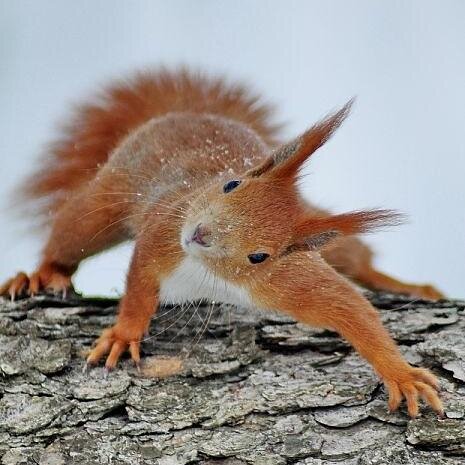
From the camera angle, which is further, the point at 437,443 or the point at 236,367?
the point at 236,367

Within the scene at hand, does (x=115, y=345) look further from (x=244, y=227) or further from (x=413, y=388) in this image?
(x=413, y=388)

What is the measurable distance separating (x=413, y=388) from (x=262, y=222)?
0.49 m

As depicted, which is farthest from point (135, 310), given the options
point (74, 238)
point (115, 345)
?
point (74, 238)

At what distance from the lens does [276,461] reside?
1613mm

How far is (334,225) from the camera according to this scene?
5.82ft

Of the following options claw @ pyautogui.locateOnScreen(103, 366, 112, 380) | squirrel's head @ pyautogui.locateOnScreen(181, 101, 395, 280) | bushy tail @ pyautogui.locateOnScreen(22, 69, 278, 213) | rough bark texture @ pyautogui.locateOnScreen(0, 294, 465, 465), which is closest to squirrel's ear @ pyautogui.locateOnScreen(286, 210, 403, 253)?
squirrel's head @ pyautogui.locateOnScreen(181, 101, 395, 280)

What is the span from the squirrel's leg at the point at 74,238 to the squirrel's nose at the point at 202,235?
1.80 feet

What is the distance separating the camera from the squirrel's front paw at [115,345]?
1895 millimetres

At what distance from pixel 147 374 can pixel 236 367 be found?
21 cm

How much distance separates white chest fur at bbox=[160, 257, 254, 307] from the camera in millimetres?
1914

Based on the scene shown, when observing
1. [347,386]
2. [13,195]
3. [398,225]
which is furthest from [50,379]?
[13,195]

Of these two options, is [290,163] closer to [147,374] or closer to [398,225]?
[398,225]

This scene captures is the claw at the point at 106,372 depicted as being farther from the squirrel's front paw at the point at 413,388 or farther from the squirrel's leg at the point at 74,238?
the squirrel's front paw at the point at 413,388

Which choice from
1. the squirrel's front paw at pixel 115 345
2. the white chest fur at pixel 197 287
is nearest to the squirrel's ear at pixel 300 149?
the white chest fur at pixel 197 287
